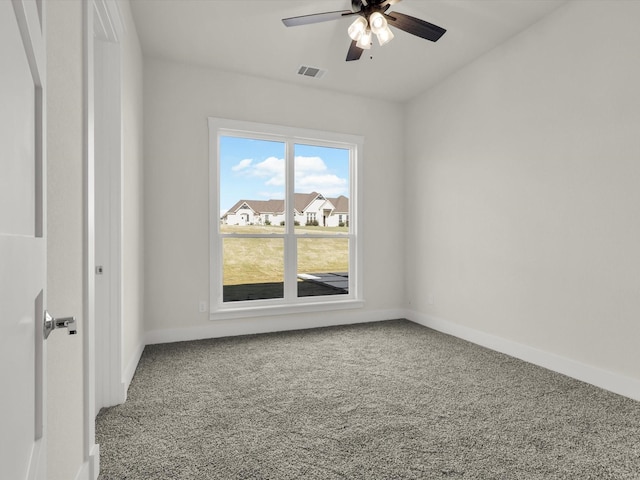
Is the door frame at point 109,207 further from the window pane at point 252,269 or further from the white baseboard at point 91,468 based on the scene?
the window pane at point 252,269

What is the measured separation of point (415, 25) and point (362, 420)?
2543 millimetres

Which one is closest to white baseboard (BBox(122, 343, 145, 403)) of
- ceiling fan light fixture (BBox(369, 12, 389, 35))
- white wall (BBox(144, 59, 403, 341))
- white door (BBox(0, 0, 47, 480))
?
white wall (BBox(144, 59, 403, 341))

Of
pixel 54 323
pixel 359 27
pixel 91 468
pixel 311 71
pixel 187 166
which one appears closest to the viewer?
pixel 54 323

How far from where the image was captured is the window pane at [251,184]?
158 inches

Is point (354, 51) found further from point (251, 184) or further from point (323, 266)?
point (323, 266)

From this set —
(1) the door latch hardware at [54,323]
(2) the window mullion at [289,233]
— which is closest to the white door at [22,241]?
(1) the door latch hardware at [54,323]

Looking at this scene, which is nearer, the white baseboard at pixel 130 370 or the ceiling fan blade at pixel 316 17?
the white baseboard at pixel 130 370

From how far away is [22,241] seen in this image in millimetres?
636

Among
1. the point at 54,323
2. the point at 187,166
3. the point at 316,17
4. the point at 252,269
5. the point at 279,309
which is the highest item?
the point at 316,17

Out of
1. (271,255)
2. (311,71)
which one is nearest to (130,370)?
(271,255)

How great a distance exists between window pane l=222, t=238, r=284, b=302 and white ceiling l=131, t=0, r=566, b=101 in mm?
1835

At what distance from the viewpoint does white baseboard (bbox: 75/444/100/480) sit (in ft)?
4.82

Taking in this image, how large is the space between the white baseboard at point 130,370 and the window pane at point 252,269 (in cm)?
105

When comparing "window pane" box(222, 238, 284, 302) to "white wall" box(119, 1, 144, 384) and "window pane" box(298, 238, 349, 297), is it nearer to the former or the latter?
"window pane" box(298, 238, 349, 297)
